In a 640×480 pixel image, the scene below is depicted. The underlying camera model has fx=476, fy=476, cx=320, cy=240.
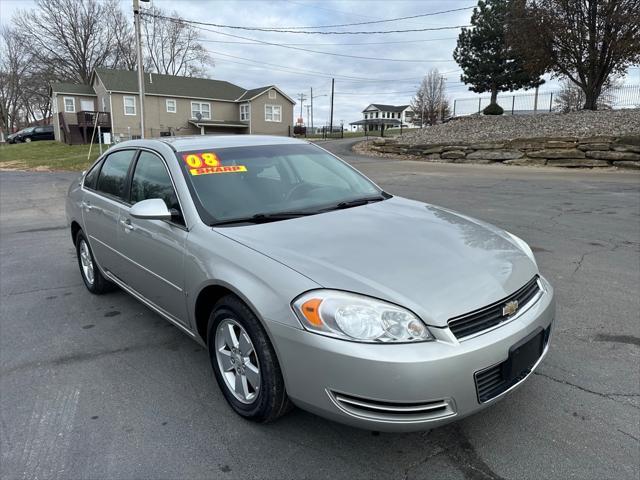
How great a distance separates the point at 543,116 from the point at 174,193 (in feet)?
74.3

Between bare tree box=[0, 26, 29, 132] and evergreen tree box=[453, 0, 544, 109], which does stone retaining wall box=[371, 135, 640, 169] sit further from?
bare tree box=[0, 26, 29, 132]

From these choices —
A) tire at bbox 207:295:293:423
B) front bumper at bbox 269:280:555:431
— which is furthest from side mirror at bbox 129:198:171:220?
front bumper at bbox 269:280:555:431

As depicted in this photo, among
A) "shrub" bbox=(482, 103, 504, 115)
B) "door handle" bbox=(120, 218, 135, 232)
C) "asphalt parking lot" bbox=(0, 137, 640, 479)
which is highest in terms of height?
"shrub" bbox=(482, 103, 504, 115)

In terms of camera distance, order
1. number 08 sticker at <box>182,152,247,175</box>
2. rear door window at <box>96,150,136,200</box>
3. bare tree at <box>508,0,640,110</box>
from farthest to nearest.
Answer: bare tree at <box>508,0,640,110</box> → rear door window at <box>96,150,136,200</box> → number 08 sticker at <box>182,152,247,175</box>

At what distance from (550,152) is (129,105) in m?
32.9

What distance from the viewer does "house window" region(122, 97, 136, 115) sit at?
126 ft

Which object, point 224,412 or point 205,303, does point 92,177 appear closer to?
point 205,303

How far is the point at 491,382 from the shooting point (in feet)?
7.33

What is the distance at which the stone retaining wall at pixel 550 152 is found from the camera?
15969 millimetres

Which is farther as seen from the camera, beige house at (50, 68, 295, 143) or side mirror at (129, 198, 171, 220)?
beige house at (50, 68, 295, 143)

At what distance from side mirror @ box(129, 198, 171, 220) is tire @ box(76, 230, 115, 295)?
187cm

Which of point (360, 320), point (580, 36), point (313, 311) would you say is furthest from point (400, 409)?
point (580, 36)

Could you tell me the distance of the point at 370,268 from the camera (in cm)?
236

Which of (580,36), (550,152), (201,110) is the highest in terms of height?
(580,36)
